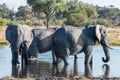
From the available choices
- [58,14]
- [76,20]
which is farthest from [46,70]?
[58,14]

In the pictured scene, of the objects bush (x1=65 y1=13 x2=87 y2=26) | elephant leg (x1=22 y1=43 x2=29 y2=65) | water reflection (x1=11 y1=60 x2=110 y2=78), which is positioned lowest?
water reflection (x1=11 y1=60 x2=110 y2=78)

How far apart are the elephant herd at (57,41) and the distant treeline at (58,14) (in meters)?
40.9

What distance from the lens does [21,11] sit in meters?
98.4

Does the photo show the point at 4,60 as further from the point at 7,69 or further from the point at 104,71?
the point at 104,71

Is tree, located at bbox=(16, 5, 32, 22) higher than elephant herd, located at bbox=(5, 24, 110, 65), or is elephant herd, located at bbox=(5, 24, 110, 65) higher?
tree, located at bbox=(16, 5, 32, 22)

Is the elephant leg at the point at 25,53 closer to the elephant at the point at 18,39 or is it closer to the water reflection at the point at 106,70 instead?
the elephant at the point at 18,39

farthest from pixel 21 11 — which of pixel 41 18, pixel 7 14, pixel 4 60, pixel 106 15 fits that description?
pixel 4 60

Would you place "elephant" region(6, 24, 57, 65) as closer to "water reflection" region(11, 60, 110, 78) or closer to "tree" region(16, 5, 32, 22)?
"water reflection" region(11, 60, 110, 78)

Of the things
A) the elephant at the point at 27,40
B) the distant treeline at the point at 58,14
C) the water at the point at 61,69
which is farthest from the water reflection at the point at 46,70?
the distant treeline at the point at 58,14

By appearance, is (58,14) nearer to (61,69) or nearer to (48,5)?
(48,5)

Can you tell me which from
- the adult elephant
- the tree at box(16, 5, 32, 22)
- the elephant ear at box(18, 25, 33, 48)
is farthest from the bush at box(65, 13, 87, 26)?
the adult elephant

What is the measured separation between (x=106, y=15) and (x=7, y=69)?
107 m

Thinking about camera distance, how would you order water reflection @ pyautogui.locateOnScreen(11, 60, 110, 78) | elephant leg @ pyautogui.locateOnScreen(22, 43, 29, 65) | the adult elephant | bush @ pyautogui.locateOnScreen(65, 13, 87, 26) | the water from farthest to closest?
bush @ pyautogui.locateOnScreen(65, 13, 87, 26) < elephant leg @ pyautogui.locateOnScreen(22, 43, 29, 65) < the adult elephant < the water < water reflection @ pyautogui.locateOnScreen(11, 60, 110, 78)

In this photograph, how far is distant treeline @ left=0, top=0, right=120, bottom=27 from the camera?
67.6 meters
